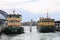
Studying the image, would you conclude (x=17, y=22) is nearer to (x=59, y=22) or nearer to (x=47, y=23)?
(x=47, y=23)

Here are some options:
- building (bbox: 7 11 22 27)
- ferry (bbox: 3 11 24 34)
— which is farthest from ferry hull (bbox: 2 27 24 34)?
building (bbox: 7 11 22 27)

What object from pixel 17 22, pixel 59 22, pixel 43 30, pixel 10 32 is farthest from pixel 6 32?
pixel 59 22

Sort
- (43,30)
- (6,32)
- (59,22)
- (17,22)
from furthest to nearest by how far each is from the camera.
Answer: (59,22) → (43,30) → (17,22) → (6,32)

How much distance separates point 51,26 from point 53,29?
49.5 inches

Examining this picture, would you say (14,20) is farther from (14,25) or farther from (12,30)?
(12,30)

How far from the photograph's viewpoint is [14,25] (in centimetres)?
7475

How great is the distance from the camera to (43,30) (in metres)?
87.2

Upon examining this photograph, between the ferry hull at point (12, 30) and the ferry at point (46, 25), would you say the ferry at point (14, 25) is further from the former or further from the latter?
→ the ferry at point (46, 25)

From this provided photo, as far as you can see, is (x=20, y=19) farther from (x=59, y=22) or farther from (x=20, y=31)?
(x=59, y=22)

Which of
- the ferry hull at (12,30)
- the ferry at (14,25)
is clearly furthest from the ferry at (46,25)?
the ferry hull at (12,30)

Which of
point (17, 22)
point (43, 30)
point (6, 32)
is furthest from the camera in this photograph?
point (43, 30)

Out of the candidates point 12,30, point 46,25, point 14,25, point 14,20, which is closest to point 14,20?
point 14,20

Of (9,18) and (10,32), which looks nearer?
(10,32)

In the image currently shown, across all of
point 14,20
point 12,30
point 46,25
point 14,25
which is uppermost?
point 14,20
